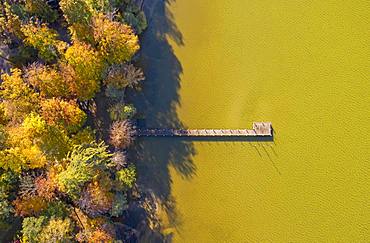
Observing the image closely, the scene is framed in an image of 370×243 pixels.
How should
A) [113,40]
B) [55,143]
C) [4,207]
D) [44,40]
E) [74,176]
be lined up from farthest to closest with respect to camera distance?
[44,40] < [113,40] < [55,143] < [4,207] < [74,176]

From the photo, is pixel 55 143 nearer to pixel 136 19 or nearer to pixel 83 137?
pixel 83 137

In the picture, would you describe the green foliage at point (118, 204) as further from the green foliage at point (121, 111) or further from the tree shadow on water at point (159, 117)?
the green foliage at point (121, 111)

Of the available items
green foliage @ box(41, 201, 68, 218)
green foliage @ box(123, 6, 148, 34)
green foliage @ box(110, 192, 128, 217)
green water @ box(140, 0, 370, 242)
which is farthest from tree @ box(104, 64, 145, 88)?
green foliage @ box(41, 201, 68, 218)

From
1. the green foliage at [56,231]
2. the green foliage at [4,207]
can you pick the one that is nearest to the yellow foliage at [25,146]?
the green foliage at [4,207]

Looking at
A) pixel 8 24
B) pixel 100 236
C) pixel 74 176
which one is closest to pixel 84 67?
pixel 8 24

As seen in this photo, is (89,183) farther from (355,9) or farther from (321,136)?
(355,9)

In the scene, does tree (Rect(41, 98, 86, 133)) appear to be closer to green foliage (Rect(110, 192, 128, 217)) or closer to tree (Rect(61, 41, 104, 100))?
tree (Rect(61, 41, 104, 100))
